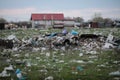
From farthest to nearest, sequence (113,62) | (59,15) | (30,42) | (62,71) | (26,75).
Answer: (59,15)
(30,42)
(113,62)
(62,71)
(26,75)

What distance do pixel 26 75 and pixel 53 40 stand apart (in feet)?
20.1

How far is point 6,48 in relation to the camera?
10242mm

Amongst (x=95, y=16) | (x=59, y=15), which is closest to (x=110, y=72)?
(x=59, y=15)

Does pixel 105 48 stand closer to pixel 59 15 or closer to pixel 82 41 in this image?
pixel 82 41

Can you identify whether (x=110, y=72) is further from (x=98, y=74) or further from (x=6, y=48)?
(x=6, y=48)

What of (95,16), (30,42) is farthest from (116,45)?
(95,16)

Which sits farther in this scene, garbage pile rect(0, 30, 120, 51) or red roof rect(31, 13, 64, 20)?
red roof rect(31, 13, 64, 20)

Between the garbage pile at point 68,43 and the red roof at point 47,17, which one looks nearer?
the garbage pile at point 68,43

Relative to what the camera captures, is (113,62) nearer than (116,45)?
Yes

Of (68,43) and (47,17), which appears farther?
(47,17)

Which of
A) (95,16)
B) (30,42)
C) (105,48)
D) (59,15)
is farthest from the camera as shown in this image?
(95,16)

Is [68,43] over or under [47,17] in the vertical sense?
over

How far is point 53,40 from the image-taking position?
1117 cm

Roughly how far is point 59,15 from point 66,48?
52.7 metres
